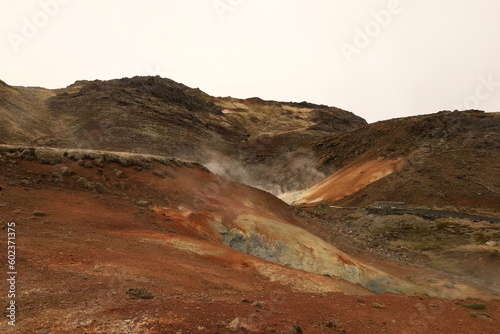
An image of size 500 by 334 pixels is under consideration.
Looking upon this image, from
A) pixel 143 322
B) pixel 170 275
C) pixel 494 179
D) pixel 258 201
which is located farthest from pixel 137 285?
pixel 494 179

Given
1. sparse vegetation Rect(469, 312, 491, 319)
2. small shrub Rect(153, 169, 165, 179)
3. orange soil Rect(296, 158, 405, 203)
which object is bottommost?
sparse vegetation Rect(469, 312, 491, 319)

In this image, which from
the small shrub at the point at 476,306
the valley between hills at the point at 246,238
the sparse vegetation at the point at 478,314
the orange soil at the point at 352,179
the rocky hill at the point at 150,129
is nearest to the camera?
the valley between hills at the point at 246,238

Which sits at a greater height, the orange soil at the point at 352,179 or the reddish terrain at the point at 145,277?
the orange soil at the point at 352,179

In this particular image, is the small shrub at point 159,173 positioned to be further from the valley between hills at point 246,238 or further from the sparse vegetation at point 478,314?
the sparse vegetation at point 478,314

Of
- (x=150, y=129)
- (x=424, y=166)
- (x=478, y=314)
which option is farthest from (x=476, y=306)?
(x=150, y=129)

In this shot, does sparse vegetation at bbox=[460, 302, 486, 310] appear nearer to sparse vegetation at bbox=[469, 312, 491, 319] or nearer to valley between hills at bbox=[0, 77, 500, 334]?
valley between hills at bbox=[0, 77, 500, 334]

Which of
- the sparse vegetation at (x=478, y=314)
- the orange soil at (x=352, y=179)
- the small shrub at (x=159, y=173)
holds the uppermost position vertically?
the orange soil at (x=352, y=179)

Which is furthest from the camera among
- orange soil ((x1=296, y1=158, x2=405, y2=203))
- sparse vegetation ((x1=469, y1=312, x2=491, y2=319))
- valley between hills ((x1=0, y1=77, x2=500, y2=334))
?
orange soil ((x1=296, y1=158, x2=405, y2=203))

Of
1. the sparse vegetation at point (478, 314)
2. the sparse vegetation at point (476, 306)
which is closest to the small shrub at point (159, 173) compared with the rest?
the sparse vegetation at point (476, 306)

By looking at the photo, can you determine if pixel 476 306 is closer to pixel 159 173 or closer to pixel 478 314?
pixel 478 314

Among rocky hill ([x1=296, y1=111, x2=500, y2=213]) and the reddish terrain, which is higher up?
rocky hill ([x1=296, y1=111, x2=500, y2=213])

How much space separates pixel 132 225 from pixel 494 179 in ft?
145

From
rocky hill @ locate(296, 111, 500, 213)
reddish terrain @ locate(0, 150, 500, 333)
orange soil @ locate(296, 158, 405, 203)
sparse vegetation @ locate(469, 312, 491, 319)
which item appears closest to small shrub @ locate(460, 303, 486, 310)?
reddish terrain @ locate(0, 150, 500, 333)

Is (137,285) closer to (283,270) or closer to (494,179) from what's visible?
(283,270)
